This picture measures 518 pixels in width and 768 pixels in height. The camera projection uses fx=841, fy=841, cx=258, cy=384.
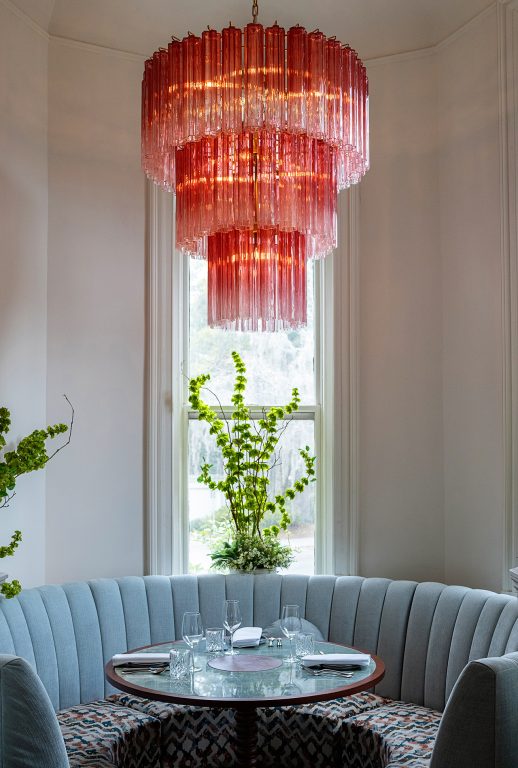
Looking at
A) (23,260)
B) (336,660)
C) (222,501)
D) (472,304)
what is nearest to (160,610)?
(222,501)

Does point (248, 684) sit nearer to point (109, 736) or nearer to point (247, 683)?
point (247, 683)

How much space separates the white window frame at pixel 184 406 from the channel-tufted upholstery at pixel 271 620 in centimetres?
31

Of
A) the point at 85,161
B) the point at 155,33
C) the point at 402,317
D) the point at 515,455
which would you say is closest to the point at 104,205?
the point at 85,161

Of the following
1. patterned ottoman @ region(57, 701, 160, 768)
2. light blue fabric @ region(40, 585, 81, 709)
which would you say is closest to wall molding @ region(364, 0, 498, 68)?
light blue fabric @ region(40, 585, 81, 709)

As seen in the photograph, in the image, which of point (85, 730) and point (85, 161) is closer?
point (85, 730)

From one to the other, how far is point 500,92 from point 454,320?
1171 mm

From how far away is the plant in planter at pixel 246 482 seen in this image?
4.52 meters

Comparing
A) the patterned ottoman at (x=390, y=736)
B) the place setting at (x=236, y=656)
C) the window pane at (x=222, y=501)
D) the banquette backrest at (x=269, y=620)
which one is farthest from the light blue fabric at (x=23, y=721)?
the window pane at (x=222, y=501)

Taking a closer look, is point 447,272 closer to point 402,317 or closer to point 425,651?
point 402,317

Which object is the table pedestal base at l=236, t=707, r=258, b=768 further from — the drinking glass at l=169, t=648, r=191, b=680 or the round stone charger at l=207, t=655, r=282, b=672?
the drinking glass at l=169, t=648, r=191, b=680

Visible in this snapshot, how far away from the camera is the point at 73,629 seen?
3.95m

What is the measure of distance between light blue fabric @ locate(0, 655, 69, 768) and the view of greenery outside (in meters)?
2.02

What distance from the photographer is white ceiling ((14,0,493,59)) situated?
15.1 ft

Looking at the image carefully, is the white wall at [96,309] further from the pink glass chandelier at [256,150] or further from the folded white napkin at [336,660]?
the folded white napkin at [336,660]
